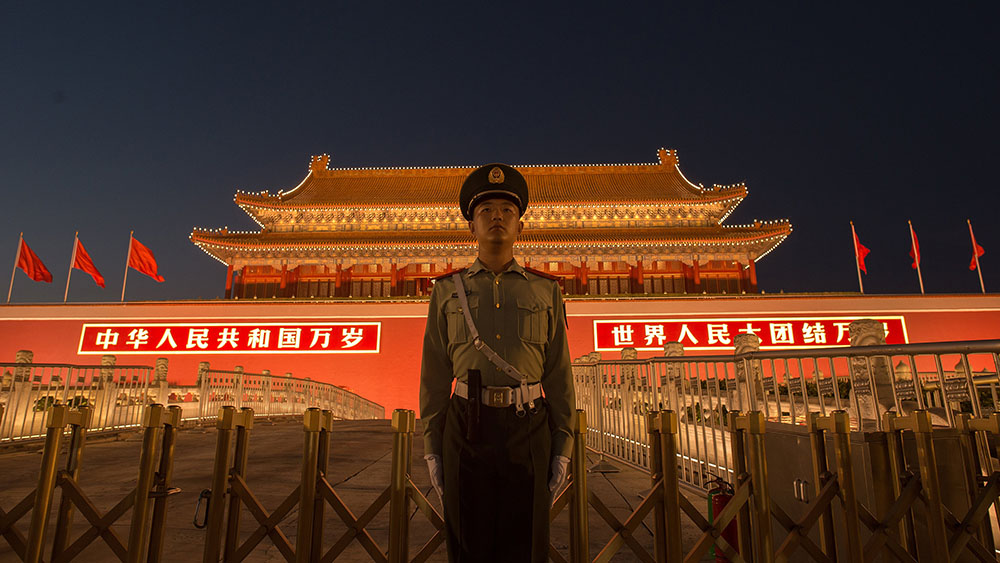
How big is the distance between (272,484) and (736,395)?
455 centimetres

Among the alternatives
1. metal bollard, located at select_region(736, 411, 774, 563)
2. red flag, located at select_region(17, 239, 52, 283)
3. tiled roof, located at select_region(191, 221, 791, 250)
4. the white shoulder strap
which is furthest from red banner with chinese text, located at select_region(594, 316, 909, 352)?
red flag, located at select_region(17, 239, 52, 283)

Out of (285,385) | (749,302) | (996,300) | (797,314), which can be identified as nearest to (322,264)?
(285,385)

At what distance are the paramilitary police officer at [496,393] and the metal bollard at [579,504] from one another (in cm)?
4

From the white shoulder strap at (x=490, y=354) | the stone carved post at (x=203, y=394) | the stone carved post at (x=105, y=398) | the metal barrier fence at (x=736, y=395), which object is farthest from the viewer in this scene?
the stone carved post at (x=203, y=394)

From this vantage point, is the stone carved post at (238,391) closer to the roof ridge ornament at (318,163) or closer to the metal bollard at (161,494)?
the metal bollard at (161,494)

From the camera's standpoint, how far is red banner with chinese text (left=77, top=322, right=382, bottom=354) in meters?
15.9

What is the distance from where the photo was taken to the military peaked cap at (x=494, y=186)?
6.93ft

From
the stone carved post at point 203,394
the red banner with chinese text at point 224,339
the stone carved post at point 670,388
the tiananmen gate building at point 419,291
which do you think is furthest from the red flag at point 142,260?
the stone carved post at point 670,388

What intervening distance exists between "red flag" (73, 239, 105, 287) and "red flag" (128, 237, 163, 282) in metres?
1.19

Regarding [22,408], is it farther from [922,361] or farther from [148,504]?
[922,361]

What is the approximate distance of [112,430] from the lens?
8180 mm

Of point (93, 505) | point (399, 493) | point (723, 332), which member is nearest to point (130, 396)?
point (93, 505)

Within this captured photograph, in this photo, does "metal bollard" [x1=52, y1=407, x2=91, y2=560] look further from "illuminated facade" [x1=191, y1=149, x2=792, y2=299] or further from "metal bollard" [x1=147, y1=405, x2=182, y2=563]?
"illuminated facade" [x1=191, y1=149, x2=792, y2=299]

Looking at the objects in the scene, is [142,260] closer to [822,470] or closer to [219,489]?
[219,489]
